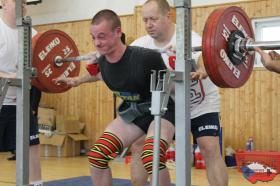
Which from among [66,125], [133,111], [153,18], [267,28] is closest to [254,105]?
[267,28]

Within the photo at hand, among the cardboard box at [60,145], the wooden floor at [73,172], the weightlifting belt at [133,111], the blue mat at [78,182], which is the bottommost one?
the wooden floor at [73,172]

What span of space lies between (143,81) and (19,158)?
2.75ft

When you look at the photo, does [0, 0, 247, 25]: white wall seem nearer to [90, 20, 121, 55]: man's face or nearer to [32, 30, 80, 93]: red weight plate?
[32, 30, 80, 93]: red weight plate

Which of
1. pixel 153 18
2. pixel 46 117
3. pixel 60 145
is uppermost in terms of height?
pixel 153 18

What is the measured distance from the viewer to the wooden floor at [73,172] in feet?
17.4

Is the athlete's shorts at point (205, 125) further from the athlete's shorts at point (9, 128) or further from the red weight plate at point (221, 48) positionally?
the athlete's shorts at point (9, 128)

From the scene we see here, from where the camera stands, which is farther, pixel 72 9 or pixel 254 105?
pixel 72 9

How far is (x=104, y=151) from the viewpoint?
8.95 ft

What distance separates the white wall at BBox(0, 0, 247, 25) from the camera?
26.9ft

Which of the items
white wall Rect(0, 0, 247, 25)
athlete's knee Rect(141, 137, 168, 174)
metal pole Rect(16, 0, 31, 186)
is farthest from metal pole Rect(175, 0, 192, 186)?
white wall Rect(0, 0, 247, 25)

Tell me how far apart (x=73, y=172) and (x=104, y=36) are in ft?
12.1

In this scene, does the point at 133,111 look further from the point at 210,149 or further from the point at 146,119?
the point at 210,149

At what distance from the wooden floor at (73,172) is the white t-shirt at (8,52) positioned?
6.75 ft

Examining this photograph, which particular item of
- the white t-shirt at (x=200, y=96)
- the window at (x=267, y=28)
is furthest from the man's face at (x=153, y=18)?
the window at (x=267, y=28)
